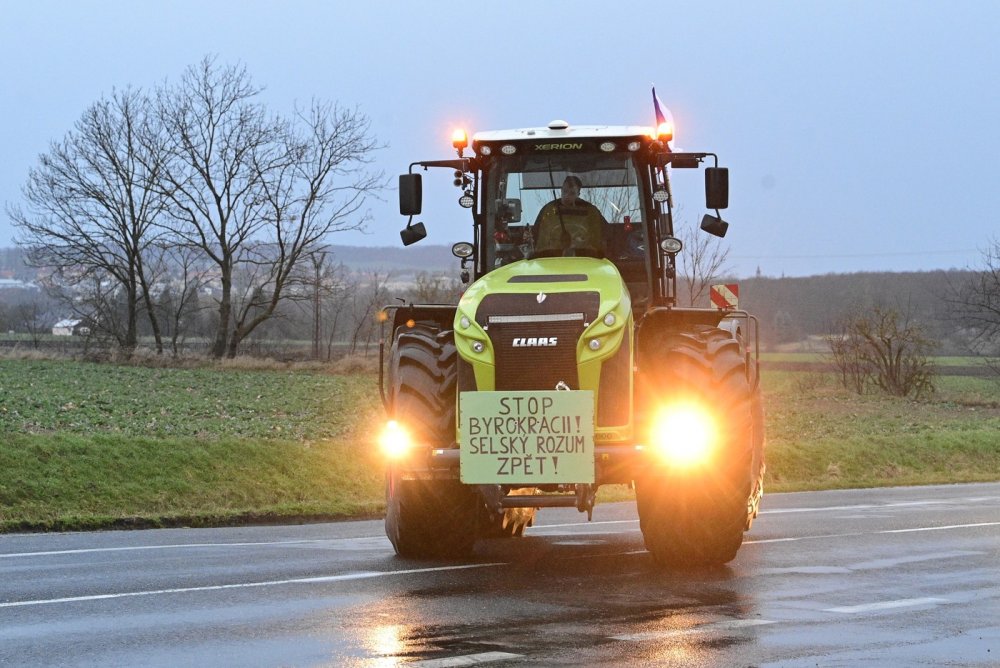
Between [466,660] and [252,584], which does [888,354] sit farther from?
[466,660]

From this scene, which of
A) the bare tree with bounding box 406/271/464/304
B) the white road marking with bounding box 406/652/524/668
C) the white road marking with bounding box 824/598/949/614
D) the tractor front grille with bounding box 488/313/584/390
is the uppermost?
the bare tree with bounding box 406/271/464/304

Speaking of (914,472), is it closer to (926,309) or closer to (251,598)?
(251,598)

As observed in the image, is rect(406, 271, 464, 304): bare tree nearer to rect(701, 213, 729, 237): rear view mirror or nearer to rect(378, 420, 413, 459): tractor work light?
rect(701, 213, 729, 237): rear view mirror

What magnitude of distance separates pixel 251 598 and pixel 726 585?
10.8ft

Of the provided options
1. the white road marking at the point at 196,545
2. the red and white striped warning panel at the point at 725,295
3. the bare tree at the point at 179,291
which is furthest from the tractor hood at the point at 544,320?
the bare tree at the point at 179,291

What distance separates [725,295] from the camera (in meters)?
17.9

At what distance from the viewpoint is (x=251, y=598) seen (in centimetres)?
987

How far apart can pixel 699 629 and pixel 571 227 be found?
4578 mm

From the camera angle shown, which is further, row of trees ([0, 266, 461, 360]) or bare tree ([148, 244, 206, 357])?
bare tree ([148, 244, 206, 357])

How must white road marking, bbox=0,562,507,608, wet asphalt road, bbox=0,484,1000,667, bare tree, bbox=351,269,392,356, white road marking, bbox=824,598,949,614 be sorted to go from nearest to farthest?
wet asphalt road, bbox=0,484,1000,667 < white road marking, bbox=824,598,949,614 < white road marking, bbox=0,562,507,608 < bare tree, bbox=351,269,392,356

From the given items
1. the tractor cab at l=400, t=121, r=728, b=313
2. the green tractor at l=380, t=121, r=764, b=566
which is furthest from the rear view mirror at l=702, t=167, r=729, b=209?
the tractor cab at l=400, t=121, r=728, b=313

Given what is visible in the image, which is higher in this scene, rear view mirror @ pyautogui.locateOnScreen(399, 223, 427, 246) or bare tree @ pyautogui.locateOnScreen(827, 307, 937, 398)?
rear view mirror @ pyautogui.locateOnScreen(399, 223, 427, 246)

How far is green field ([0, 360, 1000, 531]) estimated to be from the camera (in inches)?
804

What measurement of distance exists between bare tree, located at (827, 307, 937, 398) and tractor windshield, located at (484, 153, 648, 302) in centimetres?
3693
